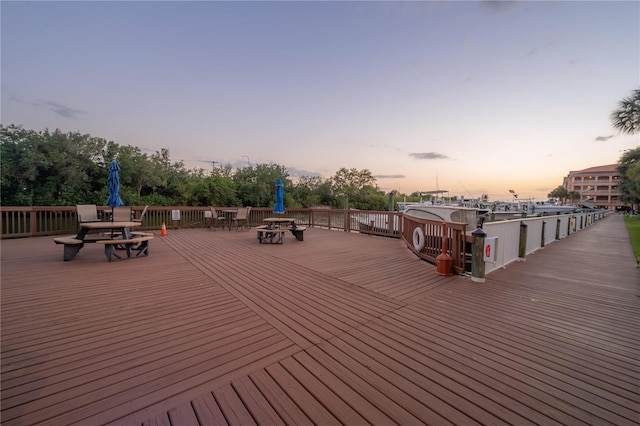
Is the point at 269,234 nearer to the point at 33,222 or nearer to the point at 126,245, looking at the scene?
the point at 126,245

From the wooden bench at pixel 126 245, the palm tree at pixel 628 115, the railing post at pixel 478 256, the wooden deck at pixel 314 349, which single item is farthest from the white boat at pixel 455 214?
the palm tree at pixel 628 115

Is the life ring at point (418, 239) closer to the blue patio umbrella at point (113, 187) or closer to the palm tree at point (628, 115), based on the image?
the blue patio umbrella at point (113, 187)

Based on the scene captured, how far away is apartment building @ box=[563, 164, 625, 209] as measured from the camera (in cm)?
6725

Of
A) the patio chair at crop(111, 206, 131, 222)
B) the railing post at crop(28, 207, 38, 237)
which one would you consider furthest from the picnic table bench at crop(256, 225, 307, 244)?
the railing post at crop(28, 207, 38, 237)

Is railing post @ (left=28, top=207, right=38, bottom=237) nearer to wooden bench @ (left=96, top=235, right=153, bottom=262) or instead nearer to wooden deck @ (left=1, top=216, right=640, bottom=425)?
wooden bench @ (left=96, top=235, right=153, bottom=262)

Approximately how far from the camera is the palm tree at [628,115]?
1031 cm

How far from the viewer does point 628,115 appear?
10641 millimetres

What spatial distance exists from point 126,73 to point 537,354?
13.9 metres

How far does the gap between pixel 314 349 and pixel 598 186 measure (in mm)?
105069

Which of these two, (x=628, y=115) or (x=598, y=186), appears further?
(x=598, y=186)

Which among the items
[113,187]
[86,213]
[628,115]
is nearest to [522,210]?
[628,115]

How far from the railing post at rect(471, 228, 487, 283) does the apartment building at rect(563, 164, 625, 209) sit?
307ft

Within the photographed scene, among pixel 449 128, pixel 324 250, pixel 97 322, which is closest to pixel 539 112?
pixel 449 128

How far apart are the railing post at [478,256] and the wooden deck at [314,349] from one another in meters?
0.30
